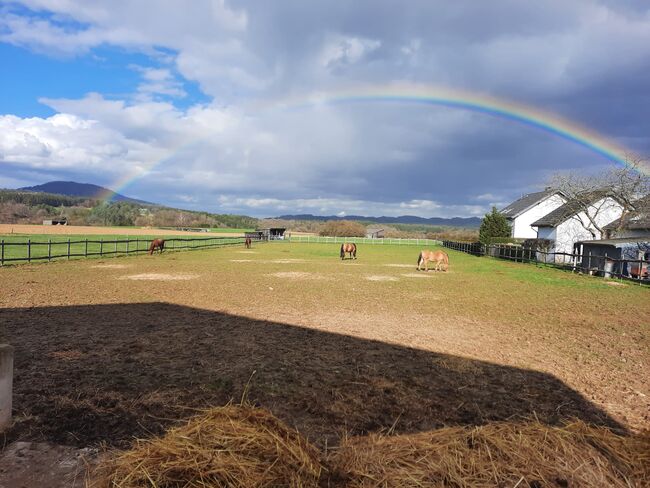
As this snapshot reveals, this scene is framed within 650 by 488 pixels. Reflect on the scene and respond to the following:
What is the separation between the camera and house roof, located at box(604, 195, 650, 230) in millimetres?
26203

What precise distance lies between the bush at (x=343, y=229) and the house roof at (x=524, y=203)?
184 feet

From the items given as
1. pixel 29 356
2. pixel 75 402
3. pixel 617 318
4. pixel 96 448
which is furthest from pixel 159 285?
pixel 617 318

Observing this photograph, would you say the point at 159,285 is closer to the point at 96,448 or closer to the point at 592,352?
the point at 96,448

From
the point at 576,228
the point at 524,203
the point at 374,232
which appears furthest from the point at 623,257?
the point at 374,232

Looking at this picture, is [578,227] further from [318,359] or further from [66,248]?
[66,248]

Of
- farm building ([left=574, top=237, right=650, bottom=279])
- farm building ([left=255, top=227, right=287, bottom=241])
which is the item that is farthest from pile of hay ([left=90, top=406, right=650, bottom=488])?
farm building ([left=255, top=227, right=287, bottom=241])

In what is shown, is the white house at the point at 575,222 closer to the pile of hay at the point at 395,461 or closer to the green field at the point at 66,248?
the green field at the point at 66,248

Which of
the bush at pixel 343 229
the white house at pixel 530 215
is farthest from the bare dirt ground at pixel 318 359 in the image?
the bush at pixel 343 229

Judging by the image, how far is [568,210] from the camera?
1296 inches

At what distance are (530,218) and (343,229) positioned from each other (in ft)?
218

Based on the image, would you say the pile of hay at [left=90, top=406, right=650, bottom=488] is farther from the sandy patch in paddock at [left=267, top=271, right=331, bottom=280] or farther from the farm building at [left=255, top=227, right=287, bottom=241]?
the farm building at [left=255, top=227, right=287, bottom=241]

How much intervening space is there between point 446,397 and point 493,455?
10.4ft

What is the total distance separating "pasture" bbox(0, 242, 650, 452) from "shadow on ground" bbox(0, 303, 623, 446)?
0.08ft

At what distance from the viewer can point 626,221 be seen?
28.5m
